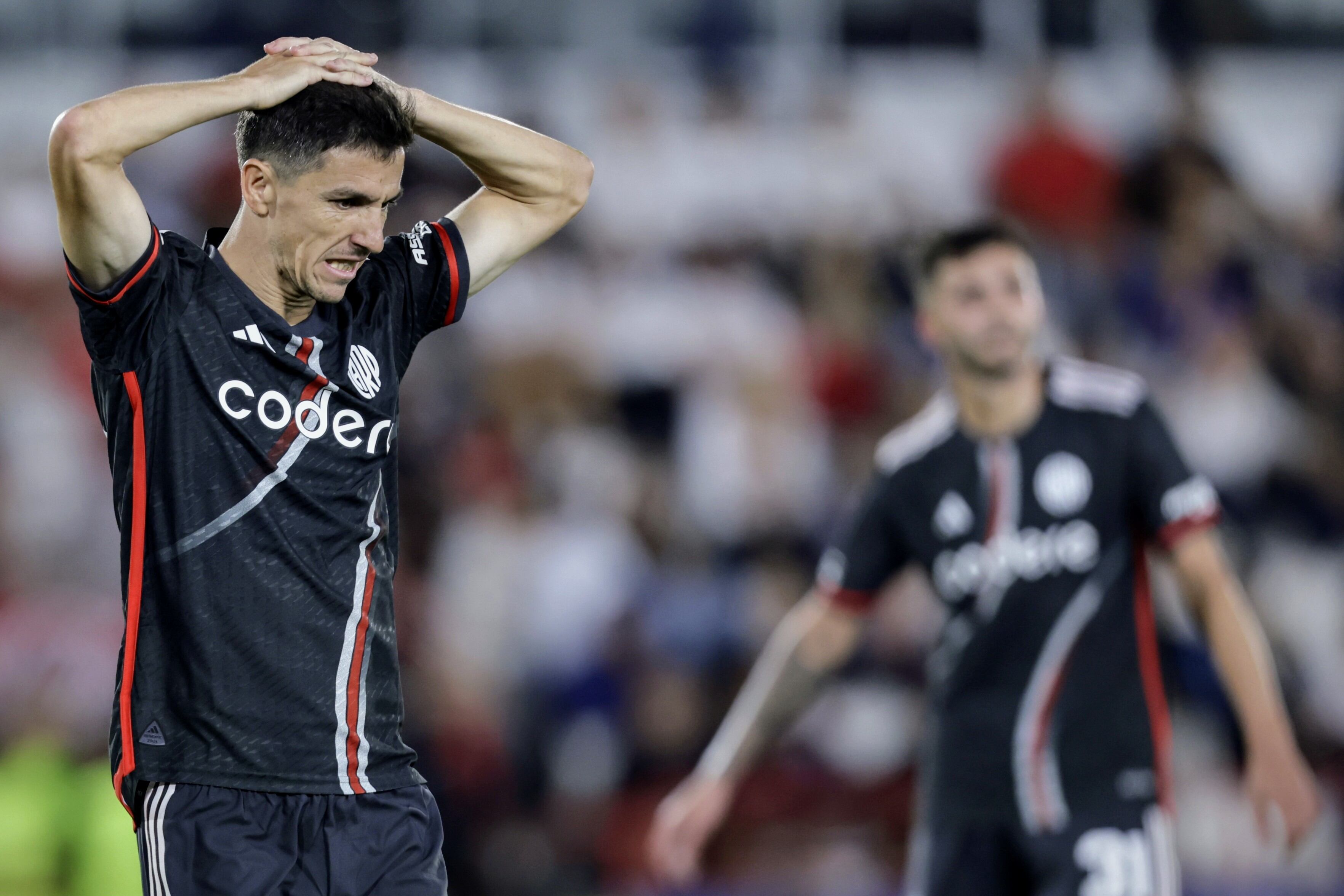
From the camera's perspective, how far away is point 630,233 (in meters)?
10.8

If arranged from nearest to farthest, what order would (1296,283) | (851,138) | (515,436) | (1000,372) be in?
(1000,372)
(515,436)
(1296,283)
(851,138)

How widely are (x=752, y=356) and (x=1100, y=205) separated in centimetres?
255

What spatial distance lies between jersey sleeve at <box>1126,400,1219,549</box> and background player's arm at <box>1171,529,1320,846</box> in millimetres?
47

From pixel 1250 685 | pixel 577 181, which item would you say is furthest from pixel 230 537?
pixel 1250 685

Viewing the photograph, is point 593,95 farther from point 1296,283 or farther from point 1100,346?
point 1296,283

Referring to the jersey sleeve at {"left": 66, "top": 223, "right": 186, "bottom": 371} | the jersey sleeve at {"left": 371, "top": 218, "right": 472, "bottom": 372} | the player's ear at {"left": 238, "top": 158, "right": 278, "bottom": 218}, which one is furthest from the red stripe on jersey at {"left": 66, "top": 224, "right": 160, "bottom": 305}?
the jersey sleeve at {"left": 371, "top": 218, "right": 472, "bottom": 372}

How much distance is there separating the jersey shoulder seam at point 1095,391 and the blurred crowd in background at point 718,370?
8.82 feet

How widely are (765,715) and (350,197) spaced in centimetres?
260

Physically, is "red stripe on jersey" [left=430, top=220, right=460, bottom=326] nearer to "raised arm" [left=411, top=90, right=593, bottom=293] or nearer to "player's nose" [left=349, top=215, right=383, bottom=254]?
"raised arm" [left=411, top=90, right=593, bottom=293]

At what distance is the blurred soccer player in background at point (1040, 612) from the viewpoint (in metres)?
4.80

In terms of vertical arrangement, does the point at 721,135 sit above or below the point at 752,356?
above

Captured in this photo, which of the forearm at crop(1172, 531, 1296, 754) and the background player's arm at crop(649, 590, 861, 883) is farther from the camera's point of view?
the background player's arm at crop(649, 590, 861, 883)

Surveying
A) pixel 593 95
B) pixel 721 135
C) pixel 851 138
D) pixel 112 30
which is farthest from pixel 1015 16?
pixel 112 30

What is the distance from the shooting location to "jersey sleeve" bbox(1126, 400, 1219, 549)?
193 inches
